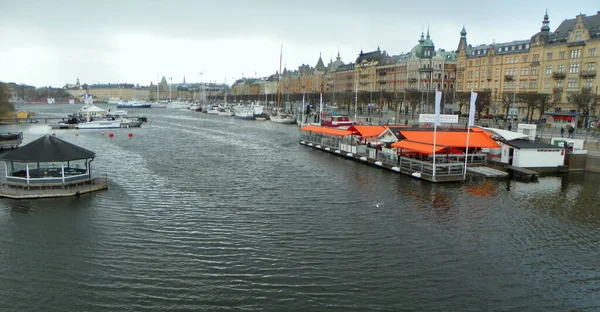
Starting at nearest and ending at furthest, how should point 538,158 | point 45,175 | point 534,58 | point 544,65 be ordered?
1. point 45,175
2. point 538,158
3. point 544,65
4. point 534,58

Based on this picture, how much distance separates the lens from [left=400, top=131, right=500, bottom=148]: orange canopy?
138 feet

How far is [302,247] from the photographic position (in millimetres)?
21828

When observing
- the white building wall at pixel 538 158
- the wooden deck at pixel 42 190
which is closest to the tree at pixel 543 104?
the white building wall at pixel 538 158

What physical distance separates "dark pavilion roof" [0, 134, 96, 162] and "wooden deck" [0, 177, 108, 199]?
1.71 m

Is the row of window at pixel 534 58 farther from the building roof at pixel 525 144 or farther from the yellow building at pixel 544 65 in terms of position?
the building roof at pixel 525 144

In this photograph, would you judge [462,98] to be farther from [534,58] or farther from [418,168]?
[418,168]

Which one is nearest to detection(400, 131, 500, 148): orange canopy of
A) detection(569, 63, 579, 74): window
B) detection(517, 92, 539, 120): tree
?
detection(517, 92, 539, 120): tree

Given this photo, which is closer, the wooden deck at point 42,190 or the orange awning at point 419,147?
the wooden deck at point 42,190

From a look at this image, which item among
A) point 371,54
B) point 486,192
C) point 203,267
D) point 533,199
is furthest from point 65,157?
point 371,54

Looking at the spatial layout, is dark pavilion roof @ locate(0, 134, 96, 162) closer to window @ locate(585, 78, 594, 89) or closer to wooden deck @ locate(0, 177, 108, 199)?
wooden deck @ locate(0, 177, 108, 199)

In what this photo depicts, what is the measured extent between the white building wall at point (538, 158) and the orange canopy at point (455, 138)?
226 cm

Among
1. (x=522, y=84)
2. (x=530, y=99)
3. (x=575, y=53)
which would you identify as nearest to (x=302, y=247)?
(x=530, y=99)

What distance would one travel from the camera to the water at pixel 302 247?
Result: 1700 cm

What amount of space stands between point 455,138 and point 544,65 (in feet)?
196
